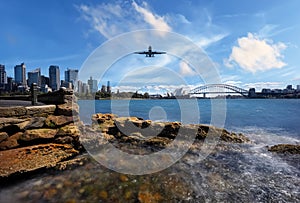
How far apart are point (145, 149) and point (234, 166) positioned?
5148mm

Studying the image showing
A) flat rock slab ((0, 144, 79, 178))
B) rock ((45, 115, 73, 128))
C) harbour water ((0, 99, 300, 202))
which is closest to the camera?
harbour water ((0, 99, 300, 202))

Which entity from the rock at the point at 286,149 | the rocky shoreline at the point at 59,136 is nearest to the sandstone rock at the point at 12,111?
the rocky shoreline at the point at 59,136

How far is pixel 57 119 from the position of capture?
432 inches

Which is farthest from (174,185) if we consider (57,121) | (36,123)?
(36,123)

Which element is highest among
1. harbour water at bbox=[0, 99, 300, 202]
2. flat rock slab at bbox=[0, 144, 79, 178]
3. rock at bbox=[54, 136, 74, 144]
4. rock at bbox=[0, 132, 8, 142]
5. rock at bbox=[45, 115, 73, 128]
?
rock at bbox=[45, 115, 73, 128]

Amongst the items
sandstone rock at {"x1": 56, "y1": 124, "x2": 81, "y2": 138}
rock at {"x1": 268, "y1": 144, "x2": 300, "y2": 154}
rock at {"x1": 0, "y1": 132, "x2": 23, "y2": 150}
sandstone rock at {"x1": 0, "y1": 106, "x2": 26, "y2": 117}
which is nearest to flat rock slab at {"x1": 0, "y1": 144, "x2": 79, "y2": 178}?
rock at {"x1": 0, "y1": 132, "x2": 23, "y2": 150}

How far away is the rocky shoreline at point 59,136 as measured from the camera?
25.7 feet

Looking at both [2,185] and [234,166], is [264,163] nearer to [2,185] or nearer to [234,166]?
[234,166]

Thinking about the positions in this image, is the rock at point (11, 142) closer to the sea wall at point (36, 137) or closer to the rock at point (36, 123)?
the sea wall at point (36, 137)

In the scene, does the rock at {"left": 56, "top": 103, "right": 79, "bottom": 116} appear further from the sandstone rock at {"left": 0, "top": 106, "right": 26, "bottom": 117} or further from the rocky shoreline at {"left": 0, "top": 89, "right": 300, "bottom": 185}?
the sandstone rock at {"left": 0, "top": 106, "right": 26, "bottom": 117}

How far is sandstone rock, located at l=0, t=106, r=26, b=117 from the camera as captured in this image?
9109 millimetres

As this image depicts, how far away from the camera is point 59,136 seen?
9.91 m

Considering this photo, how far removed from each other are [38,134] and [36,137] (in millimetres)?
191

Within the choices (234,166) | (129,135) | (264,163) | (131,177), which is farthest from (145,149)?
(264,163)
